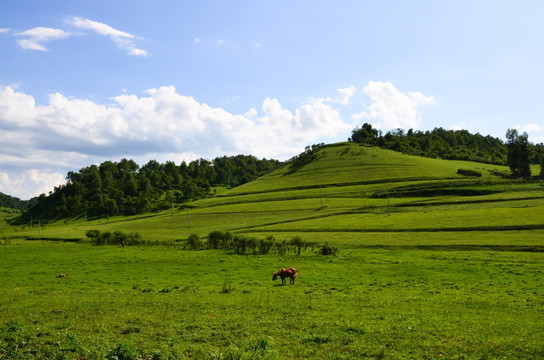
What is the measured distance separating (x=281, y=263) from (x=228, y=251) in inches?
765

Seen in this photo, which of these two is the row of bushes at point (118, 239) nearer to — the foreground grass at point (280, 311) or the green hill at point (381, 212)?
the green hill at point (381, 212)

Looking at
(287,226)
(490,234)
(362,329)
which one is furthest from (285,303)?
(287,226)

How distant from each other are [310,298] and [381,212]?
8931cm

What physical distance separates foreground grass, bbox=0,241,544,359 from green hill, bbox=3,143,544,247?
27261mm

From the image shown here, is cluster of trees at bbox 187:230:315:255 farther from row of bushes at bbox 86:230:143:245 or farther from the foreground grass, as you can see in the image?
row of bushes at bbox 86:230:143:245

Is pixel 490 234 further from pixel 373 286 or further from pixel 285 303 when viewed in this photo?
pixel 285 303

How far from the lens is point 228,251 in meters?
70.8

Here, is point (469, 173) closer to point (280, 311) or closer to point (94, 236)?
point (94, 236)

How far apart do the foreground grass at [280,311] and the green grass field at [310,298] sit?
4.2 inches

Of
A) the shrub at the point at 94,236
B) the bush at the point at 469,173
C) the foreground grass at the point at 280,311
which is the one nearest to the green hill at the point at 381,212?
the bush at the point at 469,173

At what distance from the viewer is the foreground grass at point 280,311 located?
618 inches

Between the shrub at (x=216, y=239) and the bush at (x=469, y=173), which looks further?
the bush at (x=469, y=173)

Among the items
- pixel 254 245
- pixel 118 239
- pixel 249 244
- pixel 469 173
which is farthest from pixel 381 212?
pixel 469 173

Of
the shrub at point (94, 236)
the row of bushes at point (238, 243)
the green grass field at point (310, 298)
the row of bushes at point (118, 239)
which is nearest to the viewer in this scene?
the green grass field at point (310, 298)
